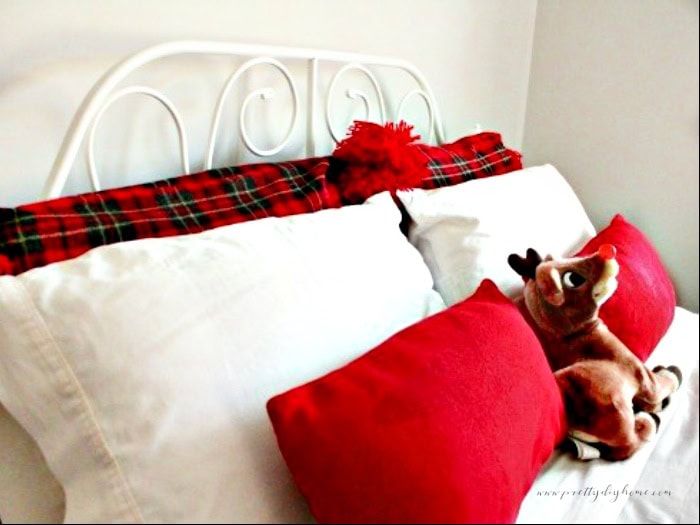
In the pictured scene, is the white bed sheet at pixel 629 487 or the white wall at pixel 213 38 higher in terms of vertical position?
the white wall at pixel 213 38

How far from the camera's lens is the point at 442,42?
4.75ft

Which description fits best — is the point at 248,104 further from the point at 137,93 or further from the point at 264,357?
the point at 264,357

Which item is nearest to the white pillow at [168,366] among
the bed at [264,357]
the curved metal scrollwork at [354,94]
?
the bed at [264,357]

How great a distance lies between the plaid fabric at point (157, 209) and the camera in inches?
25.5

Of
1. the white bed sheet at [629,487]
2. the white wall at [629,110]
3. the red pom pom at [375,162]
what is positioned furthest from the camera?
the white wall at [629,110]

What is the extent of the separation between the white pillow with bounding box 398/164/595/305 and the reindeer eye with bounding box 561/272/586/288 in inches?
5.0

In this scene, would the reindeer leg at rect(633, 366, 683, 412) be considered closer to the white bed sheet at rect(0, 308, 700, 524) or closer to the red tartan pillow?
the white bed sheet at rect(0, 308, 700, 524)

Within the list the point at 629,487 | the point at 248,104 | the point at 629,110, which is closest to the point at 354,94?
the point at 248,104

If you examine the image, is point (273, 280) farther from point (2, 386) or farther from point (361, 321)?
point (2, 386)

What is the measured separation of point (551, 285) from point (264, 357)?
0.45m

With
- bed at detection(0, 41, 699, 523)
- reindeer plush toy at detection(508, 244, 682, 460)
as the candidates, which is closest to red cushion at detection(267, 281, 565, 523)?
bed at detection(0, 41, 699, 523)

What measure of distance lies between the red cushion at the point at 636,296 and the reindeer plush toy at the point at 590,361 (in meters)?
0.07

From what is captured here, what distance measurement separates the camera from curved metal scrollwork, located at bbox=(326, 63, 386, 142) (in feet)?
3.70

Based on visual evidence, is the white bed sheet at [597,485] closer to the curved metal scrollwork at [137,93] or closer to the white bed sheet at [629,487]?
the white bed sheet at [629,487]
